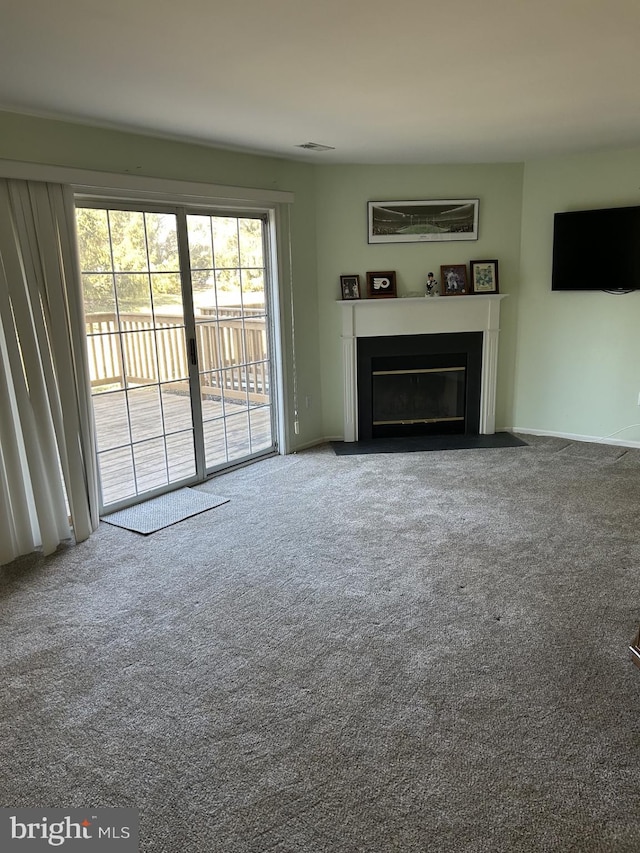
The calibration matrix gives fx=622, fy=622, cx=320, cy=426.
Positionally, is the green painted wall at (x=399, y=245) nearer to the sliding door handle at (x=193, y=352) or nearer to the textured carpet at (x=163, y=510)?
the sliding door handle at (x=193, y=352)

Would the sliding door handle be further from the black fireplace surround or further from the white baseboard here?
the white baseboard

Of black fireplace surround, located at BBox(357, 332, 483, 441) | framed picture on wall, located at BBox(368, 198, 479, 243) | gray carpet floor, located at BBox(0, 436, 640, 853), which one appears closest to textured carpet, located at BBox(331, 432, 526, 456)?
black fireplace surround, located at BBox(357, 332, 483, 441)

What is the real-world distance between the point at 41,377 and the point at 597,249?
13.8 ft

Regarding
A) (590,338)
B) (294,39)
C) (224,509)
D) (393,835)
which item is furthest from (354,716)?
(590,338)

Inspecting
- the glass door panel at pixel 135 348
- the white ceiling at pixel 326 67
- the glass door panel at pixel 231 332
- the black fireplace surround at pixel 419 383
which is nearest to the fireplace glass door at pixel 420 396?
the black fireplace surround at pixel 419 383

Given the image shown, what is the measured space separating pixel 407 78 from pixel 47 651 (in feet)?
9.80

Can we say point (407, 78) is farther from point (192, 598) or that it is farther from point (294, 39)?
point (192, 598)

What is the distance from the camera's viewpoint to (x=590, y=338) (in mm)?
5250

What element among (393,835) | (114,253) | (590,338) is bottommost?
(393,835)

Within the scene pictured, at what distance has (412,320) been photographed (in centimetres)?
541

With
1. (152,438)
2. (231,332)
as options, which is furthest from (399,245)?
(152,438)

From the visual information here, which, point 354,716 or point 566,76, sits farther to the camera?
point 566,76

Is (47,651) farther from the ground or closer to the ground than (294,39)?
closer to the ground

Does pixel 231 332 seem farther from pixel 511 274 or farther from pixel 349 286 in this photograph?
pixel 511 274
